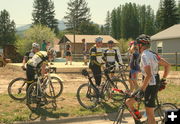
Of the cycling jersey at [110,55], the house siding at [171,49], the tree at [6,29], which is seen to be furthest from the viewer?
the tree at [6,29]

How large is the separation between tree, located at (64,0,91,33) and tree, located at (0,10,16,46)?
58.7 feet

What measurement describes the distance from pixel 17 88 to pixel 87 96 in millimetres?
2896

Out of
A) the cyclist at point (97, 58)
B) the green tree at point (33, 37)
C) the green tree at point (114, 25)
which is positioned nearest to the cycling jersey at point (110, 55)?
the cyclist at point (97, 58)

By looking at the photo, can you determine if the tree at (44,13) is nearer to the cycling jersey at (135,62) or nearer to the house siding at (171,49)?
the house siding at (171,49)

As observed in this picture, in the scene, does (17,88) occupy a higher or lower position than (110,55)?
lower

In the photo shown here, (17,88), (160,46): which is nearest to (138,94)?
(17,88)

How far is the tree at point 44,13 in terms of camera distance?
8869 cm

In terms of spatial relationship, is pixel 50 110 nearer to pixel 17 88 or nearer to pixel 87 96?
pixel 87 96

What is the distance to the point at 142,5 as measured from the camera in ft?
364

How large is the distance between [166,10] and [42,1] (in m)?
41.3

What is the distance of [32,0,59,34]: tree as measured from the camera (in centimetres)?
8869

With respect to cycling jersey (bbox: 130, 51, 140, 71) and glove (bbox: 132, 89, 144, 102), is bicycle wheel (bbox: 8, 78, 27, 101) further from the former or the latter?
glove (bbox: 132, 89, 144, 102)

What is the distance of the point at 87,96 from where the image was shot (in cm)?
904

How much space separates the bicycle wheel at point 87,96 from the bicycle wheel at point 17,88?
2336 mm
